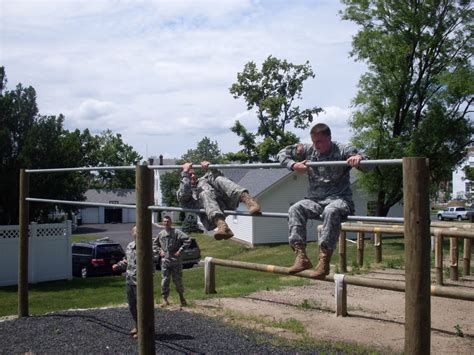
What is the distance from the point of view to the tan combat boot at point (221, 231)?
4.62 metres

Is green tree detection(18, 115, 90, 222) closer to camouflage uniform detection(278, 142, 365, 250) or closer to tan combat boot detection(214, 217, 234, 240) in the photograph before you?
tan combat boot detection(214, 217, 234, 240)

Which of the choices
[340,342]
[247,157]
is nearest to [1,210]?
[340,342]

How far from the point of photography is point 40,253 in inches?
653

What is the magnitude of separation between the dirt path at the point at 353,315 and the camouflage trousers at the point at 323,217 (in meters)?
3.03

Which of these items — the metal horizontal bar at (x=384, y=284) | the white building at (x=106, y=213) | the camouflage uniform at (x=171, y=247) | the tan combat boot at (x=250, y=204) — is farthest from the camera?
the white building at (x=106, y=213)

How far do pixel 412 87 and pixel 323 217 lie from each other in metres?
20.2

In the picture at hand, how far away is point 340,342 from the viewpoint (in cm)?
677

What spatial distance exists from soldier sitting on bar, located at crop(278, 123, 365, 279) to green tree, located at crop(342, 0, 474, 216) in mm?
18166

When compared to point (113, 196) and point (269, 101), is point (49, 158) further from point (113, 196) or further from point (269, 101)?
point (113, 196)

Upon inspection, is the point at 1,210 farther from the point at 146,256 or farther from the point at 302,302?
the point at 146,256

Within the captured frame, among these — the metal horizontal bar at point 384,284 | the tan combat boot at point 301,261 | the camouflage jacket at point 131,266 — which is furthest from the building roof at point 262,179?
the tan combat boot at point 301,261

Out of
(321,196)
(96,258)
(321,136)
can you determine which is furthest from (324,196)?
(96,258)

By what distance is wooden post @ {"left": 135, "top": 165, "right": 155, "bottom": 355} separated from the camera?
16.5 feet

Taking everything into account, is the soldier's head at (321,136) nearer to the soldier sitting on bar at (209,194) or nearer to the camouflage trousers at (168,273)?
the soldier sitting on bar at (209,194)
